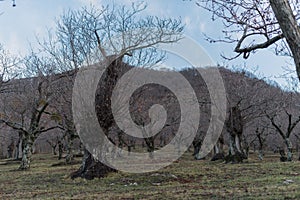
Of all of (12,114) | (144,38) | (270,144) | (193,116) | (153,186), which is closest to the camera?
(153,186)

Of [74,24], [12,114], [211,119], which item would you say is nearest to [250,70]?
[211,119]

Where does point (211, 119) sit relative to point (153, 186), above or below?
above

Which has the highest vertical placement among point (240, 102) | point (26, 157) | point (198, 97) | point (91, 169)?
point (198, 97)

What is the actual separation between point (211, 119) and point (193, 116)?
1674mm

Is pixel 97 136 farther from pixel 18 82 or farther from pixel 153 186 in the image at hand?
pixel 18 82

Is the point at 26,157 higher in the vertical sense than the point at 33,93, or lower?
lower

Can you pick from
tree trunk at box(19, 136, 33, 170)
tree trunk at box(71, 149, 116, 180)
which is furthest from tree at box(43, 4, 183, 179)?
tree trunk at box(19, 136, 33, 170)

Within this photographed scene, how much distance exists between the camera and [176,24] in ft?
40.8

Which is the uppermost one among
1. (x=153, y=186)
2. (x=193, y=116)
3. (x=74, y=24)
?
(x=74, y=24)

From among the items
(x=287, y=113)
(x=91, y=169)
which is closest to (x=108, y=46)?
(x=91, y=169)

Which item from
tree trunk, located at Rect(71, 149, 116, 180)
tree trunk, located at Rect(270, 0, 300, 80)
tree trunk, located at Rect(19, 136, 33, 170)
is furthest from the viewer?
tree trunk, located at Rect(19, 136, 33, 170)

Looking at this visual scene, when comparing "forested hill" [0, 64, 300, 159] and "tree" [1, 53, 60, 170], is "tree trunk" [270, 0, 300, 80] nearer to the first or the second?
"forested hill" [0, 64, 300, 159]

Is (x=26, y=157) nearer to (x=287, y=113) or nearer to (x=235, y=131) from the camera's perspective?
(x=235, y=131)

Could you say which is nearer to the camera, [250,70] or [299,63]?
[299,63]
